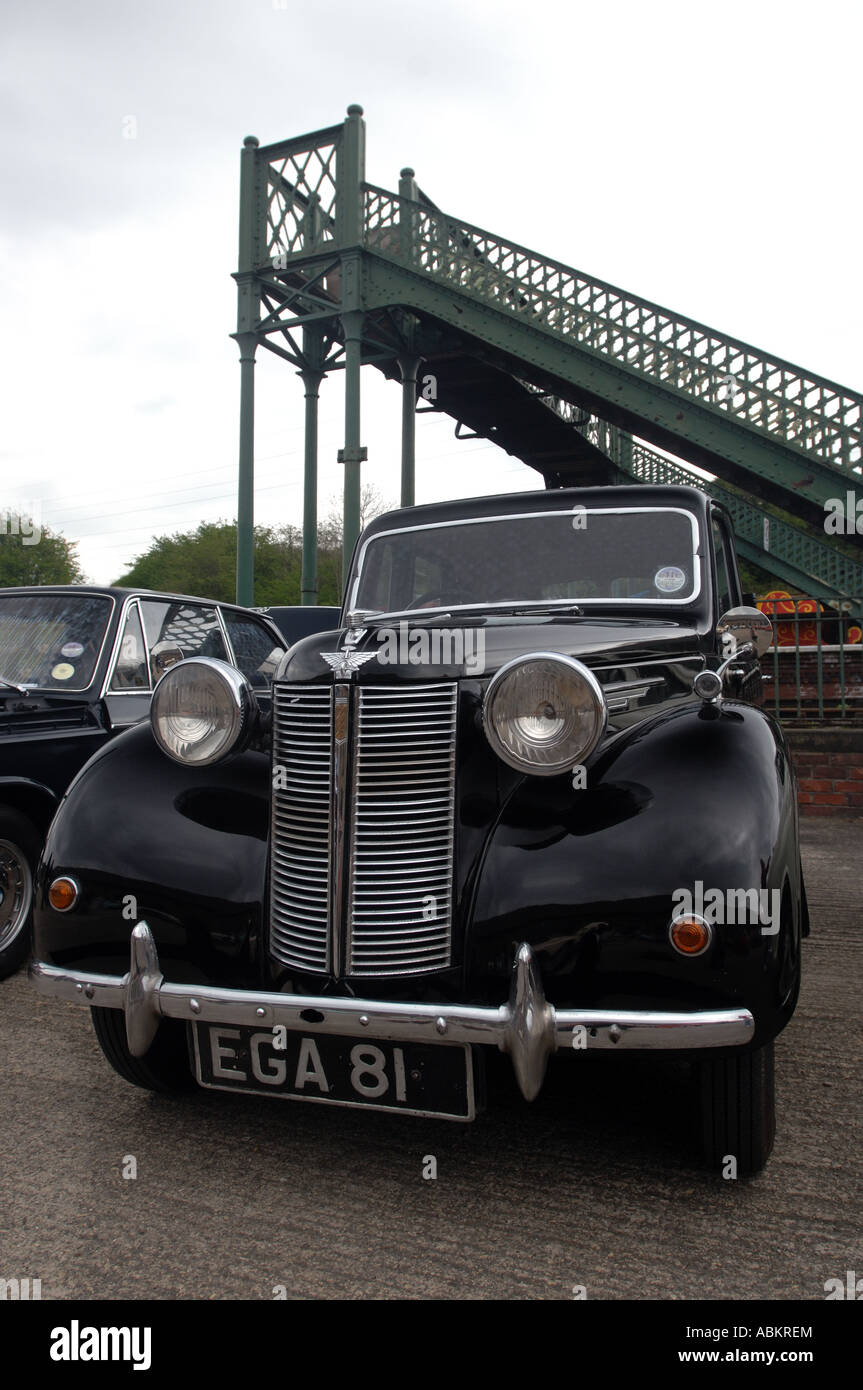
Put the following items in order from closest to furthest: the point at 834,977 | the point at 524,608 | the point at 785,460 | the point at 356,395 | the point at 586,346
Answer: the point at 524,608 → the point at 834,977 → the point at 785,460 → the point at 586,346 → the point at 356,395

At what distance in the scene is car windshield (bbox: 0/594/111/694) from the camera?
4285 millimetres

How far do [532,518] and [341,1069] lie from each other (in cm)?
212

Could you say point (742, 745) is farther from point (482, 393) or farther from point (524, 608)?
point (482, 393)

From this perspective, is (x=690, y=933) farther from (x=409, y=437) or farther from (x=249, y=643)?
(x=409, y=437)

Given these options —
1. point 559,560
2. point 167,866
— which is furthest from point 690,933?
point 559,560

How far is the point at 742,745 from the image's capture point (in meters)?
2.14

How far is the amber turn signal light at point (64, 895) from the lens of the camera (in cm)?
226

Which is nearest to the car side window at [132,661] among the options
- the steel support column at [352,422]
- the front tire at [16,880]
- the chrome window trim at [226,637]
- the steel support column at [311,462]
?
the chrome window trim at [226,637]

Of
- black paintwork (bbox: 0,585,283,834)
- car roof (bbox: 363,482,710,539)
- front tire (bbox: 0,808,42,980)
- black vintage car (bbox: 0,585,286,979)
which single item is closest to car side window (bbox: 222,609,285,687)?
black vintage car (bbox: 0,585,286,979)

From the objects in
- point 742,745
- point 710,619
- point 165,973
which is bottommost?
point 165,973

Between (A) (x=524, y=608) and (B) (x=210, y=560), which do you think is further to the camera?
(B) (x=210, y=560)

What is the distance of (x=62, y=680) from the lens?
427 centimetres

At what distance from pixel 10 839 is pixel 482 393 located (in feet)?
45.7
